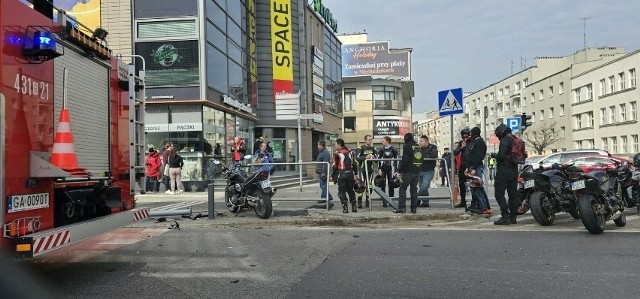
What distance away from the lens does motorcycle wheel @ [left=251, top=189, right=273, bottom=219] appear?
1040cm

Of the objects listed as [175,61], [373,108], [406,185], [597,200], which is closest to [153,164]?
[175,61]

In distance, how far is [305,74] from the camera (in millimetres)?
31328

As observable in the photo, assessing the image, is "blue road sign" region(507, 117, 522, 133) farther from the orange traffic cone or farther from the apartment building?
the apartment building

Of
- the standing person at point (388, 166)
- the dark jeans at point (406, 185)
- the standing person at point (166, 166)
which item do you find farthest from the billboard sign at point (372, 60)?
the dark jeans at point (406, 185)

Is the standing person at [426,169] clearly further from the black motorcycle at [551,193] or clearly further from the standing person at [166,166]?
the standing person at [166,166]

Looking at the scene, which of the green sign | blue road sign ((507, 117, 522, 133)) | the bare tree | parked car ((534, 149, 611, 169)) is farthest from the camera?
the bare tree

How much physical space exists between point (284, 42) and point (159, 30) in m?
10.1

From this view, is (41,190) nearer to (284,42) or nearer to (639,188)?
(639,188)

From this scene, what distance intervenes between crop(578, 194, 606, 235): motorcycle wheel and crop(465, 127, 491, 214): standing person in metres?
2.56

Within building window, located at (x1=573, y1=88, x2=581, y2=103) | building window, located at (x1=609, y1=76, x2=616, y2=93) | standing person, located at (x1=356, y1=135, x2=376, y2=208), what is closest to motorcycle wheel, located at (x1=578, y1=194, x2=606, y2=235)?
standing person, located at (x1=356, y1=135, x2=376, y2=208)

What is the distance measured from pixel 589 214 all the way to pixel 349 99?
52.4 m

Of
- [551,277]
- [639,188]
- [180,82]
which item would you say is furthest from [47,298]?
[180,82]

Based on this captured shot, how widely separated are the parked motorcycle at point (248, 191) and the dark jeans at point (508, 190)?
4274mm

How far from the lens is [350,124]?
60.4m
